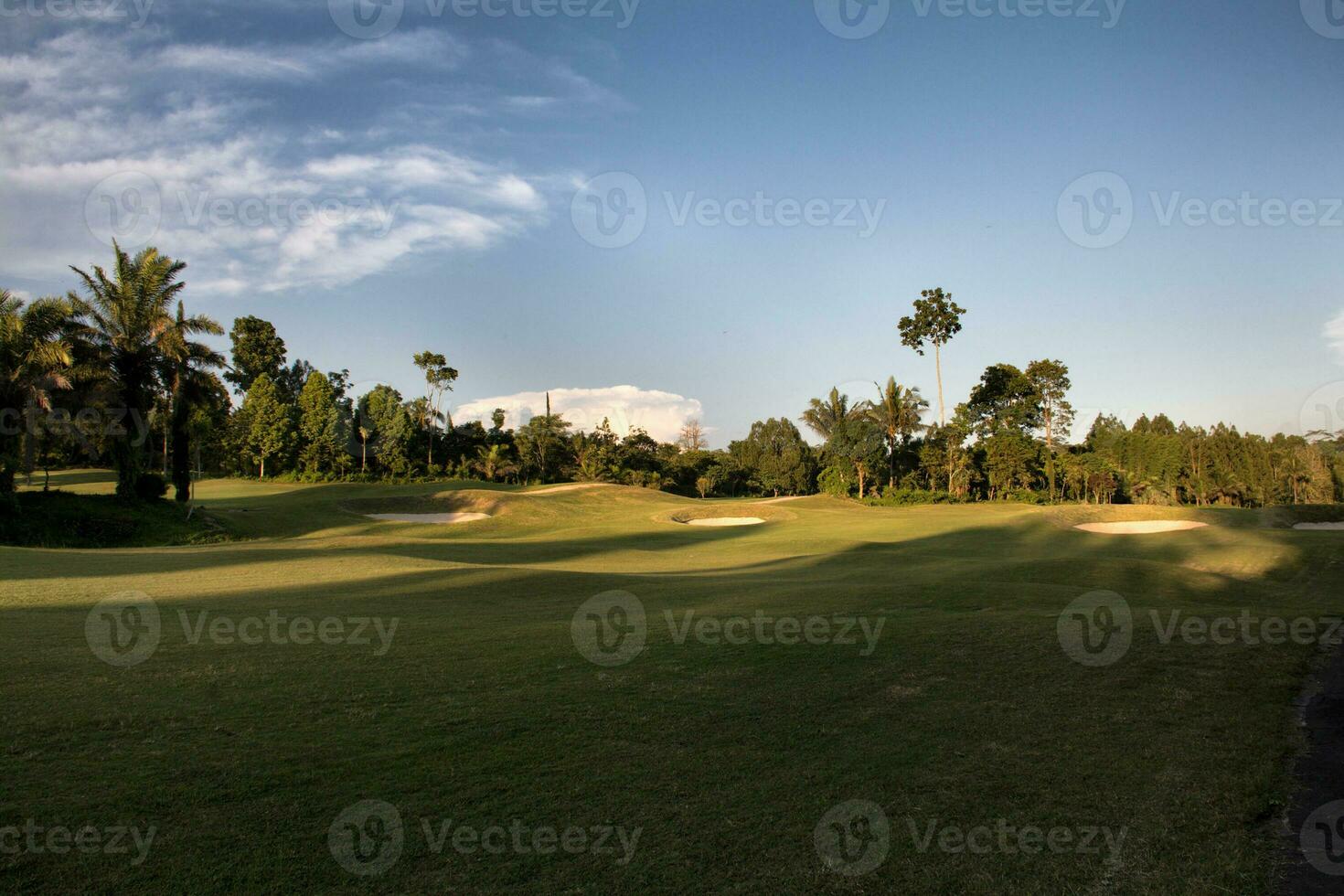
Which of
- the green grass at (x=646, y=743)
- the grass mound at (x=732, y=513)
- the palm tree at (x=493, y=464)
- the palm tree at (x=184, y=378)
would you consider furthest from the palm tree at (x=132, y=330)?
the palm tree at (x=493, y=464)

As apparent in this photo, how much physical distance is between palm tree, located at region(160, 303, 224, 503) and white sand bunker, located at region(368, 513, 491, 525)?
33.2ft

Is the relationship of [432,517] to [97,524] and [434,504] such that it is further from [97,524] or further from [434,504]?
[97,524]

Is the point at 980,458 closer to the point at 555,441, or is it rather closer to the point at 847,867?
the point at 555,441

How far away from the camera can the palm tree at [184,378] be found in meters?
35.9

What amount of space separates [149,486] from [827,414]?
2652 inches

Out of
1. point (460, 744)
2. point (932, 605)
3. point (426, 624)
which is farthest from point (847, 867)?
point (932, 605)

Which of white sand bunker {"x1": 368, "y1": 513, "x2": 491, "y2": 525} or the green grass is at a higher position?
the green grass

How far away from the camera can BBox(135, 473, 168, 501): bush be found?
35.0 metres

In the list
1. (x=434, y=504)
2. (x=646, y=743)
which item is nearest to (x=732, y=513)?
(x=434, y=504)

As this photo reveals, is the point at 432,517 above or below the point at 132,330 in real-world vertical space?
below

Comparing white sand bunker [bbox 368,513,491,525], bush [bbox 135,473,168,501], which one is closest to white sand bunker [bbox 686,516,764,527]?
white sand bunker [bbox 368,513,491,525]

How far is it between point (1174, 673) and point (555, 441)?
234ft

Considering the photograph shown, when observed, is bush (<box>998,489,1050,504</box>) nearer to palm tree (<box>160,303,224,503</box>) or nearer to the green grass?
the green grass

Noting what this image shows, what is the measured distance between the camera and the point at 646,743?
7297 mm
